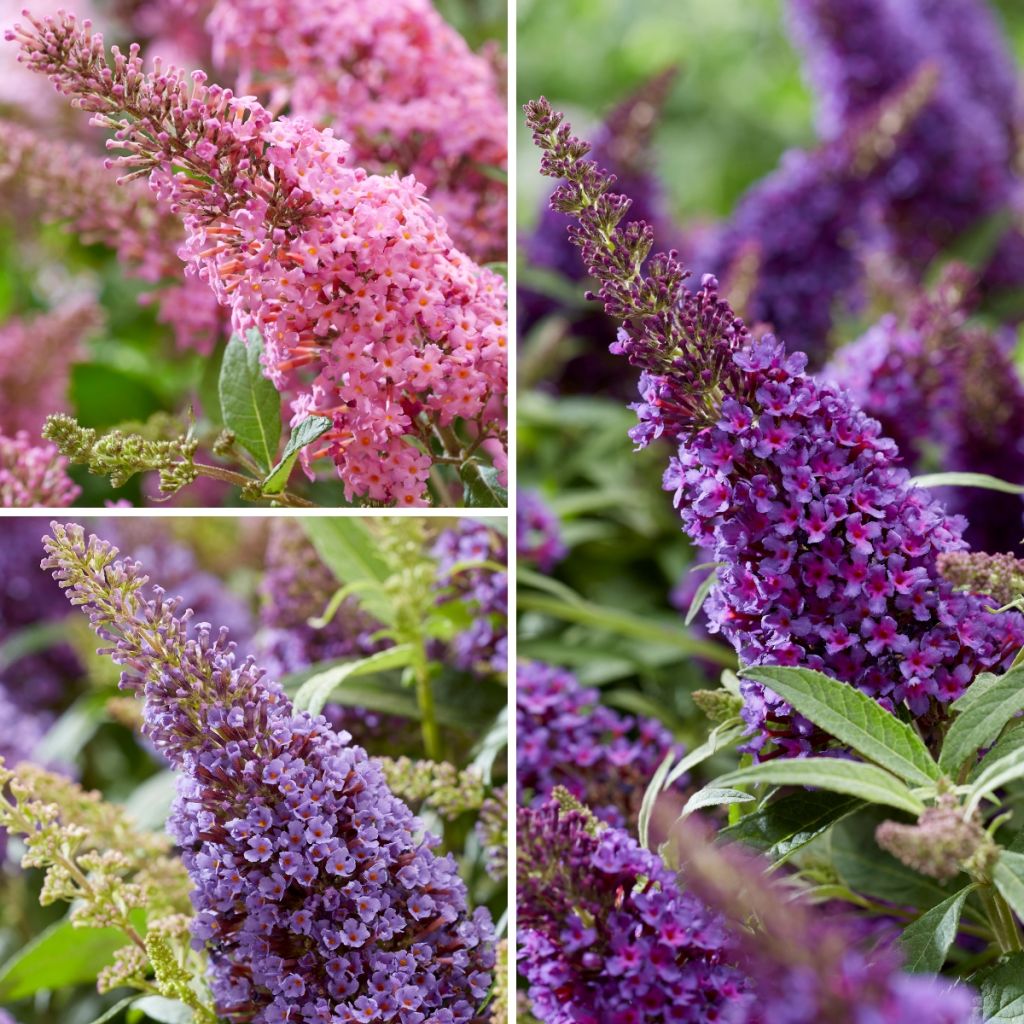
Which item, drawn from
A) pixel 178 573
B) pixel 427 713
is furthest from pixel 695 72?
pixel 427 713

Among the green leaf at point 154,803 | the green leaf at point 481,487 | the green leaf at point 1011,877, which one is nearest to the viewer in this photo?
the green leaf at point 1011,877

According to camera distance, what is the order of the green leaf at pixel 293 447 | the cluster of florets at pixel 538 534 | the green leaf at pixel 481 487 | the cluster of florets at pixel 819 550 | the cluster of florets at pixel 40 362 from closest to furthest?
the cluster of florets at pixel 819 550 < the green leaf at pixel 293 447 < the green leaf at pixel 481 487 < the cluster of florets at pixel 538 534 < the cluster of florets at pixel 40 362

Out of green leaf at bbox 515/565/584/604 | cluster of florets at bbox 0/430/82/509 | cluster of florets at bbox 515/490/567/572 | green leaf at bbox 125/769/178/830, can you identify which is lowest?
green leaf at bbox 125/769/178/830

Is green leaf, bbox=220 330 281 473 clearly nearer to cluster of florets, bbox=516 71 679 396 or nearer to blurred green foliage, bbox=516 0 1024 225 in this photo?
cluster of florets, bbox=516 71 679 396

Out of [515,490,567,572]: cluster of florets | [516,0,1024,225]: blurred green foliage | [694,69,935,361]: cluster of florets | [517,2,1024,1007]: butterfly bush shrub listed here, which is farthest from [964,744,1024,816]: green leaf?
[516,0,1024,225]: blurred green foliage

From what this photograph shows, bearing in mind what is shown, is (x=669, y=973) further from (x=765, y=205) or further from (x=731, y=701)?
(x=765, y=205)

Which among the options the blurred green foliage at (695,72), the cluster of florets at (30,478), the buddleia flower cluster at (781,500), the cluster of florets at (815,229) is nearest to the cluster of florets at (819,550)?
the buddleia flower cluster at (781,500)

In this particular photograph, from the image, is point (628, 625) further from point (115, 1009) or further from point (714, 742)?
point (115, 1009)

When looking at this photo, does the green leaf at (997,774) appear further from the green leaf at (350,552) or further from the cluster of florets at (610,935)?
the green leaf at (350,552)
